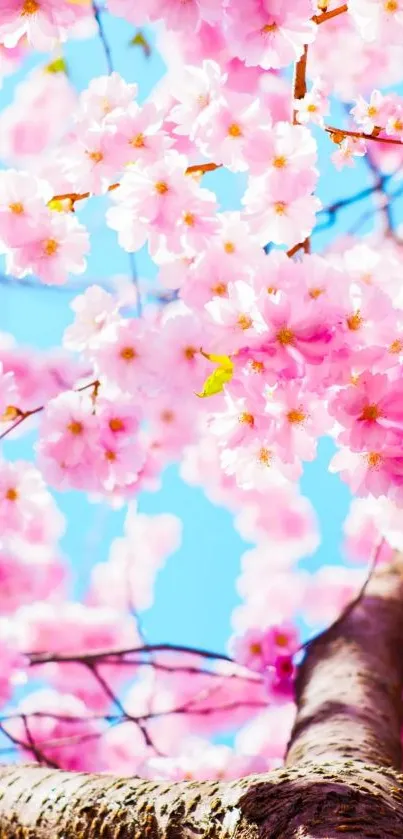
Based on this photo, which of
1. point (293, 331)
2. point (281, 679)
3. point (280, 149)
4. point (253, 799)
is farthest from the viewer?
point (281, 679)

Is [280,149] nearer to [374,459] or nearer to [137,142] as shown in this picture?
[137,142]

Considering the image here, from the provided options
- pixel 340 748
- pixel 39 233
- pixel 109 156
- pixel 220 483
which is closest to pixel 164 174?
pixel 109 156

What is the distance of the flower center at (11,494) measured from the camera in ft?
7.07

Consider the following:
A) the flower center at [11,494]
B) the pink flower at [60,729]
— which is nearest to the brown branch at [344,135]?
the flower center at [11,494]

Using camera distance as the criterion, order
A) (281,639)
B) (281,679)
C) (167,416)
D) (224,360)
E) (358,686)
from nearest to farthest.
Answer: (224,360) → (358,686) → (281,679) → (281,639) → (167,416)

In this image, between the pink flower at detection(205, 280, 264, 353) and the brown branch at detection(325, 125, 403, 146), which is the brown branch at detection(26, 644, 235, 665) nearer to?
the pink flower at detection(205, 280, 264, 353)

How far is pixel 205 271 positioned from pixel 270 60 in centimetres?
42

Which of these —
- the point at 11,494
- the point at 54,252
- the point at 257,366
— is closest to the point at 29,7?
the point at 54,252

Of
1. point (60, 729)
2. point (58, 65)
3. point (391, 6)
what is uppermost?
point (58, 65)

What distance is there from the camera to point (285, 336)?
4.47ft

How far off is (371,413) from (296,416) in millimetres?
141

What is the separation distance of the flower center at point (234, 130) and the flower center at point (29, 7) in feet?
1.36

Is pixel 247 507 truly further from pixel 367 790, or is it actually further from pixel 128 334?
pixel 367 790

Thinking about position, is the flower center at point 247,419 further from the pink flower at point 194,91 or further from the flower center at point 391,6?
the flower center at point 391,6
